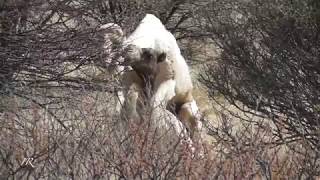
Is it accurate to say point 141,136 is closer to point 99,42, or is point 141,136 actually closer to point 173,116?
point 173,116

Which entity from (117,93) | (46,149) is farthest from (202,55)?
(46,149)

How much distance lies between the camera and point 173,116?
253 inches

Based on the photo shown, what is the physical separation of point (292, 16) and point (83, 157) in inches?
190

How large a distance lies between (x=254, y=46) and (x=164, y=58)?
3.92m

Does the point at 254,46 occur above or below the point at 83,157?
below

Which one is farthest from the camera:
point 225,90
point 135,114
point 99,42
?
point 225,90

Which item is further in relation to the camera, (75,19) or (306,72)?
(75,19)

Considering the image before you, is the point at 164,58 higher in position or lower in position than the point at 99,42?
higher

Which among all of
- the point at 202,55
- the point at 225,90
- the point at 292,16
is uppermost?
the point at 292,16

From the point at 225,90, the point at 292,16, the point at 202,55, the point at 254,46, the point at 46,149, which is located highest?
the point at 46,149

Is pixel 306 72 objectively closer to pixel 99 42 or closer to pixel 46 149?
pixel 99 42

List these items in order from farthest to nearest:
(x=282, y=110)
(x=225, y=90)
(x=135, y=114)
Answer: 1. (x=225, y=90)
2. (x=282, y=110)
3. (x=135, y=114)

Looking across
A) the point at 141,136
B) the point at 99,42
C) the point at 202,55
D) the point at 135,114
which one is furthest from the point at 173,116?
the point at 202,55

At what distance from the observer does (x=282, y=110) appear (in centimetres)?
995
